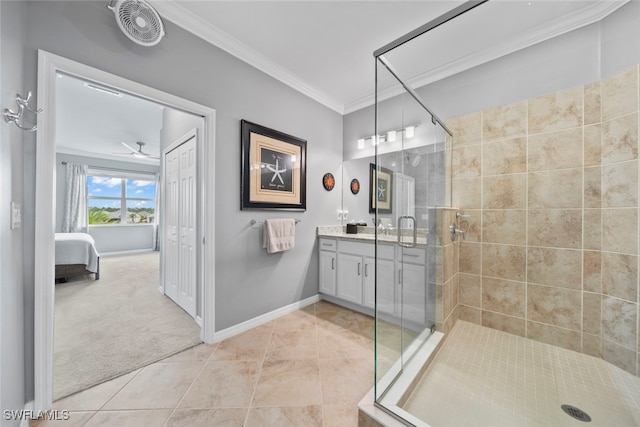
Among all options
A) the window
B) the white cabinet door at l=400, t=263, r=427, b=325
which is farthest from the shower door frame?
the window

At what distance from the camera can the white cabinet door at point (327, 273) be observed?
9.29 feet

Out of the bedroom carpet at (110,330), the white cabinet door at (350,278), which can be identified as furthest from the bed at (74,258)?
the white cabinet door at (350,278)

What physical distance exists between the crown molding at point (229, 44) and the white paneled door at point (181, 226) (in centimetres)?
92

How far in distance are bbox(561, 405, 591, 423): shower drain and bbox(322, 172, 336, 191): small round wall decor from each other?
2633mm

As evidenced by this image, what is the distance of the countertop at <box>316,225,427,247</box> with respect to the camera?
1.65m

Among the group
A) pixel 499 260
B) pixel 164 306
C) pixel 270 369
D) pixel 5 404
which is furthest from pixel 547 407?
pixel 164 306

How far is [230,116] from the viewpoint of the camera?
2.11 meters

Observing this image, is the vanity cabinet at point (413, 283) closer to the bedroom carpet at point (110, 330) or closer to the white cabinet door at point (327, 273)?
the white cabinet door at point (327, 273)

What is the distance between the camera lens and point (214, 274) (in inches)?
78.6

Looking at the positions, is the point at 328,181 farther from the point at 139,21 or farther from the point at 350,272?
the point at 139,21

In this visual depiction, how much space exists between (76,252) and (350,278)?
4403 mm

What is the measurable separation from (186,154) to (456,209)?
9.46 ft

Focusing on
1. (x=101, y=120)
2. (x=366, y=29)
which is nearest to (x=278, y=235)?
(x=366, y=29)

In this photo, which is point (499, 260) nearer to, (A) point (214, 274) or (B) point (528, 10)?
(B) point (528, 10)
